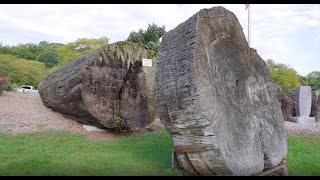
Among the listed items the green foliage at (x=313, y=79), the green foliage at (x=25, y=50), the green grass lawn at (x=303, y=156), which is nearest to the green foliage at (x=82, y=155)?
the green grass lawn at (x=303, y=156)

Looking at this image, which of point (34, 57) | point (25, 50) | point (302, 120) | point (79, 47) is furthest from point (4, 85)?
point (34, 57)

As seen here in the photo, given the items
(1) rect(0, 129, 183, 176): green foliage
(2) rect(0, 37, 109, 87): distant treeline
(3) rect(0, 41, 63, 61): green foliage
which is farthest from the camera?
(3) rect(0, 41, 63, 61): green foliage

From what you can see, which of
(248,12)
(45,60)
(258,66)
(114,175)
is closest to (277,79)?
(248,12)

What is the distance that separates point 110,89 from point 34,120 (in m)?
1.98

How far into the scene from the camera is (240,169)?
13.5 ft

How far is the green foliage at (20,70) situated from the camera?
1064 inches

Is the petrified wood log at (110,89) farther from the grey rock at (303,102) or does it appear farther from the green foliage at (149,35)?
the grey rock at (303,102)

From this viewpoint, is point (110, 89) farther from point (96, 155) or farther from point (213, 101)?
point (213, 101)

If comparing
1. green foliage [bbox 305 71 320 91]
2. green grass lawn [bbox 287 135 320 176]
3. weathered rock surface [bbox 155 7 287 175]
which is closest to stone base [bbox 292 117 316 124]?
green grass lawn [bbox 287 135 320 176]

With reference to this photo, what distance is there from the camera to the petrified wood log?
762cm

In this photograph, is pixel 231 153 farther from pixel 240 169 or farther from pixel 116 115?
pixel 116 115

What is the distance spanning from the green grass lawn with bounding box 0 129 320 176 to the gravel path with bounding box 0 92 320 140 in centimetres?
45

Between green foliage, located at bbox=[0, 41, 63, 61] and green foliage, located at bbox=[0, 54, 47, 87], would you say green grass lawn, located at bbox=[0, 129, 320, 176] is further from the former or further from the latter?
Answer: green foliage, located at bbox=[0, 41, 63, 61]

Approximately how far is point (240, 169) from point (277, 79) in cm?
2719
